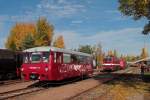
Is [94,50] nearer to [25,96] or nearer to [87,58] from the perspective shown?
[87,58]

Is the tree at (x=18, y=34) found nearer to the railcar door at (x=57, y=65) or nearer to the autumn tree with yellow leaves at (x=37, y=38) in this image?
the autumn tree with yellow leaves at (x=37, y=38)

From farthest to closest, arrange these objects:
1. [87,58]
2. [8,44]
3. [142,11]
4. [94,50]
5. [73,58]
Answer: [94,50], [8,44], [87,58], [73,58], [142,11]

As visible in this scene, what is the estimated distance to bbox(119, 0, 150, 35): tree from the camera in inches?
905

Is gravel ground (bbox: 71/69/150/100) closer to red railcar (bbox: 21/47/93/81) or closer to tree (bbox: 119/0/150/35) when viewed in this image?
red railcar (bbox: 21/47/93/81)

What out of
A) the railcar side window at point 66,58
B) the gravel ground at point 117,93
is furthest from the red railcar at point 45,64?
the gravel ground at point 117,93

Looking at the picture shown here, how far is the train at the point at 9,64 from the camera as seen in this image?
109 ft

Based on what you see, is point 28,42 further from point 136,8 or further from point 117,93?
point 117,93

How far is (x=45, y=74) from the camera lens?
24.5 meters

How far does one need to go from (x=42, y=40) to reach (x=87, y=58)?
116 feet

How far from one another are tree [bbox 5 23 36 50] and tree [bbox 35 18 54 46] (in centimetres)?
492

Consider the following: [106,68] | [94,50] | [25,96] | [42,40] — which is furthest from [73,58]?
[94,50]

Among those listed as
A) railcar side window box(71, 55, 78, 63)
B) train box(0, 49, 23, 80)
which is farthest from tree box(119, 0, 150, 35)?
train box(0, 49, 23, 80)

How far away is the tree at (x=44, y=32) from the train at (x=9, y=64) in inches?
1423

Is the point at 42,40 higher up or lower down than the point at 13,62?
higher up
